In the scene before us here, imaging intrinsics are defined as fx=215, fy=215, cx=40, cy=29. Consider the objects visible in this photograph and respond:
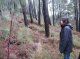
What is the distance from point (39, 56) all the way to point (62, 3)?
137ft

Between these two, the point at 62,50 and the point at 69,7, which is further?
the point at 69,7

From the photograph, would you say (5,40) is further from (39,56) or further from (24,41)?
(24,41)

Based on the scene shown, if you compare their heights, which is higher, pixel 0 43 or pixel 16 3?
pixel 16 3

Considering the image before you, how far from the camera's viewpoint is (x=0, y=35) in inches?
347

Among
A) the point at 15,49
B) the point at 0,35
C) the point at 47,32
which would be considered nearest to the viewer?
the point at 0,35

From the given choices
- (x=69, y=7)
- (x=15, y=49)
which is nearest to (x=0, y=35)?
(x=15, y=49)

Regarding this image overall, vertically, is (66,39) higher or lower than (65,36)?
lower

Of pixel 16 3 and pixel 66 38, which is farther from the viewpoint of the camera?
pixel 16 3

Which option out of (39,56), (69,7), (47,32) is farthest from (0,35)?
(69,7)

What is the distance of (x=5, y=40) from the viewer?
332 inches

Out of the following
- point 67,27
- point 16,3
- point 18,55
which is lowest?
point 18,55

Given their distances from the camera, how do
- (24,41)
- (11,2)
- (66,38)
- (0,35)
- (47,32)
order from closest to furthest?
1. (66,38)
2. (11,2)
3. (0,35)
4. (24,41)
5. (47,32)

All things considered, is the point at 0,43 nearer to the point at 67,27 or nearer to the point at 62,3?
the point at 67,27

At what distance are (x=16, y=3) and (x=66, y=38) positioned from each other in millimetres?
2552
